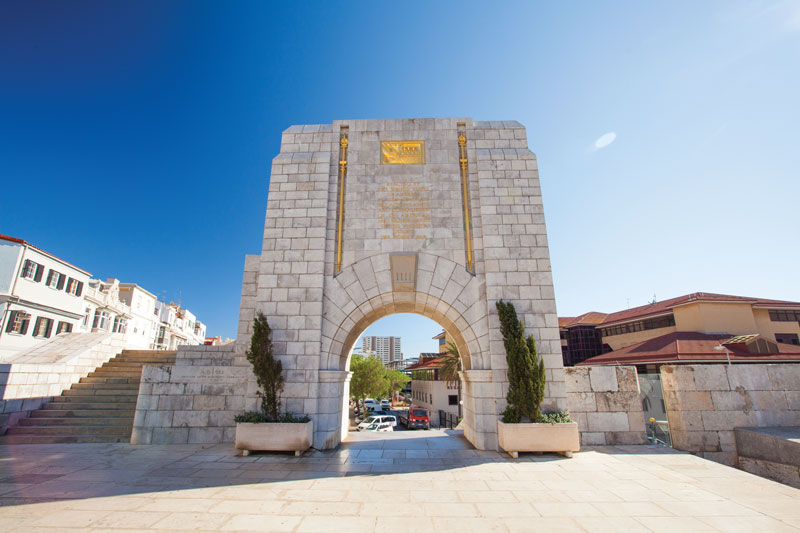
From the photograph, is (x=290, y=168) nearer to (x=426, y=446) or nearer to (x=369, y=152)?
(x=369, y=152)

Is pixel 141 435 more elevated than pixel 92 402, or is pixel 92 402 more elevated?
pixel 92 402

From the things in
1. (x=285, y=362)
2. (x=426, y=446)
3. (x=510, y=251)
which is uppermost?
(x=510, y=251)

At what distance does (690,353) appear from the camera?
802 inches

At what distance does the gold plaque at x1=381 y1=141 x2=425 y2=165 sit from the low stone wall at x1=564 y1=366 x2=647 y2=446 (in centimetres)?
812

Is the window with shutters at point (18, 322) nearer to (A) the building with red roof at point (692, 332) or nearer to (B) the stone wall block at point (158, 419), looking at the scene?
(B) the stone wall block at point (158, 419)

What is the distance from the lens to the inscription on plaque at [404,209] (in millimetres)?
10672

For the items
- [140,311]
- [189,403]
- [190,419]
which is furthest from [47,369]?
[140,311]

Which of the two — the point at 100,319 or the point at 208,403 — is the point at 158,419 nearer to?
the point at 208,403

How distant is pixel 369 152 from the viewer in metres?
11.4

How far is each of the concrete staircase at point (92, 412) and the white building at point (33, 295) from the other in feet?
47.7

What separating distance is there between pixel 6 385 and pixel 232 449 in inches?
294

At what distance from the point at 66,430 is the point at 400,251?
11240 mm

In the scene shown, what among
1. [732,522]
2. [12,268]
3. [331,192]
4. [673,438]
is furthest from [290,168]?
[12,268]

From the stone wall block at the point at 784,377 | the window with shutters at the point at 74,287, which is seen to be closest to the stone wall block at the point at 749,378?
the stone wall block at the point at 784,377
